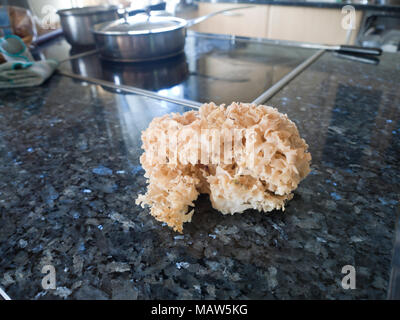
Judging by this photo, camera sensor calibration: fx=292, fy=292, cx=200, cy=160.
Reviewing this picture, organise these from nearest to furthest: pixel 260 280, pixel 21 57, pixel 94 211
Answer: pixel 260 280 → pixel 94 211 → pixel 21 57

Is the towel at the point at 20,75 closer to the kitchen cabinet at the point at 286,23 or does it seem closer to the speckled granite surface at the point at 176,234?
the speckled granite surface at the point at 176,234

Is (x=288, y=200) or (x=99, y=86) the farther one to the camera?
(x=99, y=86)

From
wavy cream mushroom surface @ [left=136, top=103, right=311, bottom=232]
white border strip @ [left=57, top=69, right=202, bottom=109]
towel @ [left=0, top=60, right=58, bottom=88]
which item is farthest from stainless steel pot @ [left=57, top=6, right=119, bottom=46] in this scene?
wavy cream mushroom surface @ [left=136, top=103, right=311, bottom=232]

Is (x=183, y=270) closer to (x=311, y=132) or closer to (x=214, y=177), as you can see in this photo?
(x=214, y=177)

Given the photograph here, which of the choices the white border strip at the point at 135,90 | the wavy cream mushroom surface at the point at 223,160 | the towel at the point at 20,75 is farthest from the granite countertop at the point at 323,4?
the wavy cream mushroom surface at the point at 223,160

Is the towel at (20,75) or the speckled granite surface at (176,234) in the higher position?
the towel at (20,75)

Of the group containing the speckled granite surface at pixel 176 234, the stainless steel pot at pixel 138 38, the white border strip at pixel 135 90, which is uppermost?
the stainless steel pot at pixel 138 38

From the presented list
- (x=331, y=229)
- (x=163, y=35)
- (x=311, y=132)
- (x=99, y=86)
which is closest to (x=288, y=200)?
(x=331, y=229)
